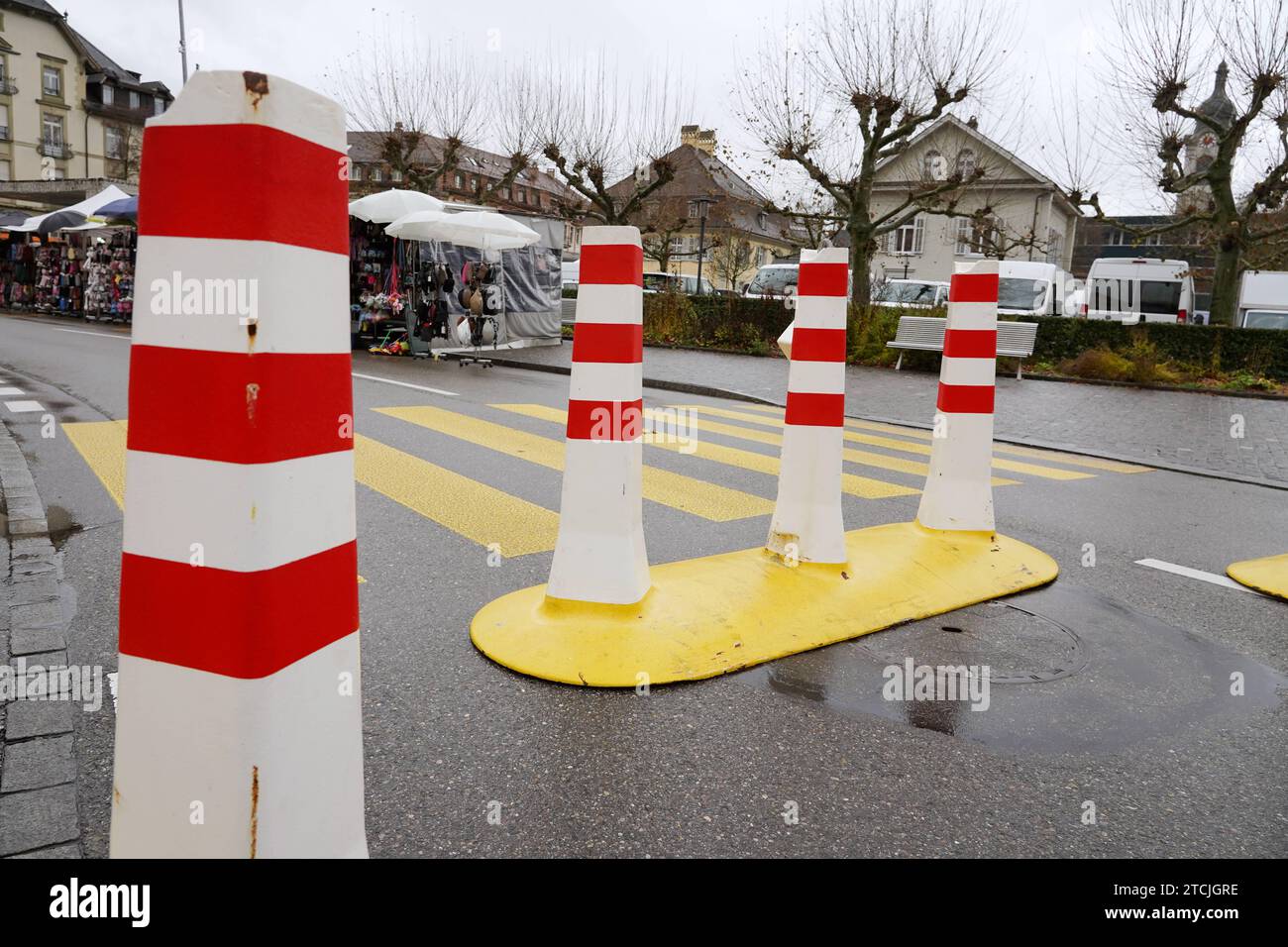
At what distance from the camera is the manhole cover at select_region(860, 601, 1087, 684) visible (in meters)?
3.39

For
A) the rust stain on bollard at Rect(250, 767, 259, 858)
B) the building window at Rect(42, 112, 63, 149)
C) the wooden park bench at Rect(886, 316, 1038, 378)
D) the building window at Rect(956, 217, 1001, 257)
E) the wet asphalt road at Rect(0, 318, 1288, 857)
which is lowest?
the wet asphalt road at Rect(0, 318, 1288, 857)

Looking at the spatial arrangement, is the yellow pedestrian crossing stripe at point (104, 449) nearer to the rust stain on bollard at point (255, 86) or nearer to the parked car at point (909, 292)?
the rust stain on bollard at point (255, 86)

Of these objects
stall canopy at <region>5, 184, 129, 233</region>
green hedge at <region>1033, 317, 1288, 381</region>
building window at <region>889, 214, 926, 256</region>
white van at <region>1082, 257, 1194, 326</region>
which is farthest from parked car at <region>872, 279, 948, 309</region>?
building window at <region>889, 214, 926, 256</region>

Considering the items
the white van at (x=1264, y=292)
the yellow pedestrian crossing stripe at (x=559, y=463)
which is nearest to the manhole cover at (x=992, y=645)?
the yellow pedestrian crossing stripe at (x=559, y=463)

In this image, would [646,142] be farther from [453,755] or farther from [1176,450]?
[453,755]

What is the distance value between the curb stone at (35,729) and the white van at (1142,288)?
3461 centimetres

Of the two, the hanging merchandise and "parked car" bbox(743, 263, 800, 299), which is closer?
the hanging merchandise

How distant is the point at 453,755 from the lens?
259cm

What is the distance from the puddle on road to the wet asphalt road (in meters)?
0.01

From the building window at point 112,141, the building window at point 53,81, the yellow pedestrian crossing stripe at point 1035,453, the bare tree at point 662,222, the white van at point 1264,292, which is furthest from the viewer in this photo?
the building window at point 112,141

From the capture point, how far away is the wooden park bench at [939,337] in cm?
1702

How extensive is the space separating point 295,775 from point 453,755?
1.03m

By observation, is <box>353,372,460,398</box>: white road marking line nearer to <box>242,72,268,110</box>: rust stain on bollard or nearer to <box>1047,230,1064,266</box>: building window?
<box>242,72,268,110</box>: rust stain on bollard
